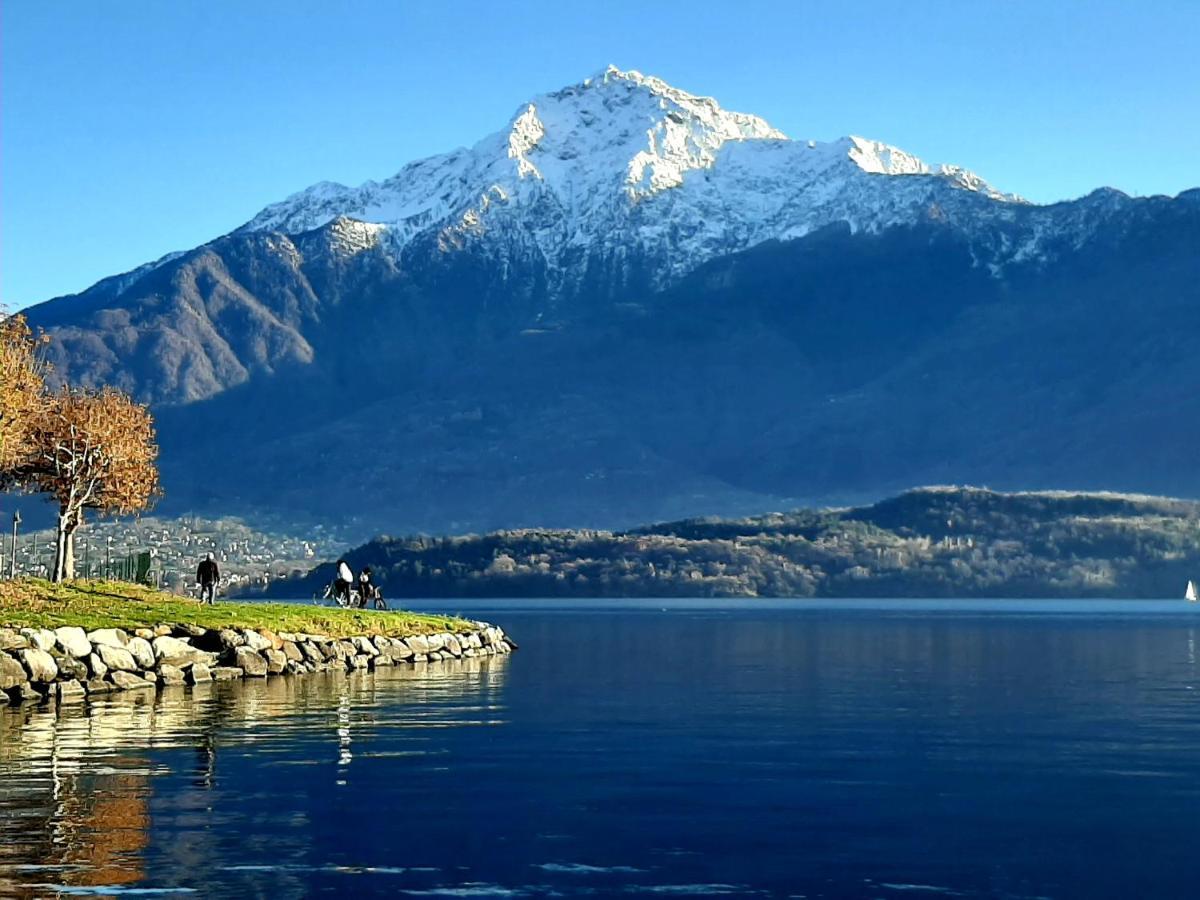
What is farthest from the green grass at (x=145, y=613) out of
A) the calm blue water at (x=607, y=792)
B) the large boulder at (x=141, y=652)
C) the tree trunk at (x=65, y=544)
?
the calm blue water at (x=607, y=792)

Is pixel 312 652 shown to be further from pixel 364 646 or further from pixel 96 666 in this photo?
pixel 96 666

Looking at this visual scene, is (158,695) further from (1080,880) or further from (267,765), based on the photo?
(1080,880)

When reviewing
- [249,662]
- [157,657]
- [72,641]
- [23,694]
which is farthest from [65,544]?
[23,694]

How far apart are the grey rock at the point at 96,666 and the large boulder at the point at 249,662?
30.2 feet

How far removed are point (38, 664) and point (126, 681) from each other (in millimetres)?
4664

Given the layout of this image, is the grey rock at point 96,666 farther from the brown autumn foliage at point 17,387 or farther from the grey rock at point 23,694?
the brown autumn foliage at point 17,387

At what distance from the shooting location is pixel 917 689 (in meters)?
71.9

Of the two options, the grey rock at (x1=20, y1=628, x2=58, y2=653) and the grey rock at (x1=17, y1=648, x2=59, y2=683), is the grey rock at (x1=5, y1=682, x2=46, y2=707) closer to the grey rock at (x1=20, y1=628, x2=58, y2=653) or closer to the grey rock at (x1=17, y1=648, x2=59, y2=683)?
the grey rock at (x1=17, y1=648, x2=59, y2=683)

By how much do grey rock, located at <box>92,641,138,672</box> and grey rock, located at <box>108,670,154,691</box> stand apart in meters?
0.27

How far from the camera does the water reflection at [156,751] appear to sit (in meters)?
29.6

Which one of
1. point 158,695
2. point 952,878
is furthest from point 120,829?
point 158,695

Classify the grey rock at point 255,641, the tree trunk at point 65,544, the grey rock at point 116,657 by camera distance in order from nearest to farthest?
the grey rock at point 116,657
the grey rock at point 255,641
the tree trunk at point 65,544

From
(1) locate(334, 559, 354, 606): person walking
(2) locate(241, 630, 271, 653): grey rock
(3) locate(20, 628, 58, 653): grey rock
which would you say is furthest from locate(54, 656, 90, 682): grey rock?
(1) locate(334, 559, 354, 606): person walking

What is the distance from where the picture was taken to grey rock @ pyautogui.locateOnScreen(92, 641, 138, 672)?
65.9 m
